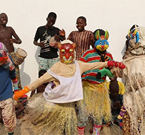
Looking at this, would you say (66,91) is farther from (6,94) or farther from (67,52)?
(6,94)

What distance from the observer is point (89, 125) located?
2.36 m

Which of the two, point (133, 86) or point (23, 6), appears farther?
point (23, 6)

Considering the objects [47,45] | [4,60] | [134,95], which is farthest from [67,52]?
[47,45]

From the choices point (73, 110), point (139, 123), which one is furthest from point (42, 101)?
point (139, 123)

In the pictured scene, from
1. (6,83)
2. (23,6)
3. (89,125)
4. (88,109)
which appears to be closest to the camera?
(6,83)

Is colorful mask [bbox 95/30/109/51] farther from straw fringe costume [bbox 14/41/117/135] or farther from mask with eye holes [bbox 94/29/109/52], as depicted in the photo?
straw fringe costume [bbox 14/41/117/135]

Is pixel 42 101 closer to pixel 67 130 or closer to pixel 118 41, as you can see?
pixel 67 130

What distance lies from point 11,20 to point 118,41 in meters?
1.89

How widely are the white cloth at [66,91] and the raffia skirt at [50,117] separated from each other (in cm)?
7

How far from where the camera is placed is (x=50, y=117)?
1575 mm

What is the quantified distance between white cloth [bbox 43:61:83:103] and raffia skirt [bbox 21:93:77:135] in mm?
73

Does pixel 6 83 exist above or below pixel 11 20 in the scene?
below

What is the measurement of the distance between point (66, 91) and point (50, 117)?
0.90 ft

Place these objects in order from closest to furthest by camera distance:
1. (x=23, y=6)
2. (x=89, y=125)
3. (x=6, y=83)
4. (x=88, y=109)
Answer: (x=6, y=83) → (x=88, y=109) → (x=89, y=125) → (x=23, y=6)
